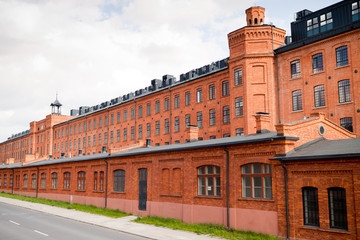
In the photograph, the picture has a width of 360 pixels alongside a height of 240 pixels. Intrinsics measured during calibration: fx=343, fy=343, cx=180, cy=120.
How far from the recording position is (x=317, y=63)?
31.0 meters

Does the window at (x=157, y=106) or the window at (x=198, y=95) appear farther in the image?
the window at (x=157, y=106)

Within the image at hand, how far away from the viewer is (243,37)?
34.8m

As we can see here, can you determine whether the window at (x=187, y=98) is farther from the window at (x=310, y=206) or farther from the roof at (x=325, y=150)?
the window at (x=310, y=206)

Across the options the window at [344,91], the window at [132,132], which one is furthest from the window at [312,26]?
the window at [132,132]

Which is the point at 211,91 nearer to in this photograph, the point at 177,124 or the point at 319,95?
the point at 177,124

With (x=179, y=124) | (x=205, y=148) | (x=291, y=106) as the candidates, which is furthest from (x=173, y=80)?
(x=205, y=148)

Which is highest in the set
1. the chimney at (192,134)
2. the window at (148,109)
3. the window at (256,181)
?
the window at (148,109)

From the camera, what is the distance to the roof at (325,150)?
1391 cm

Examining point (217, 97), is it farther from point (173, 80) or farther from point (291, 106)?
point (173, 80)

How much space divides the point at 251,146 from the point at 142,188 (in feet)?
35.9

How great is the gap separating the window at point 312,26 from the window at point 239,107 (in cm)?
902

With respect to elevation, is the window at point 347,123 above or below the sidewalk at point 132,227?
above

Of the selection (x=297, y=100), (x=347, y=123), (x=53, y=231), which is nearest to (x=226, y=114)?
(x=297, y=100)

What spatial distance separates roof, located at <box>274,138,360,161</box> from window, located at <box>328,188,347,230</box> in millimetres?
1499
